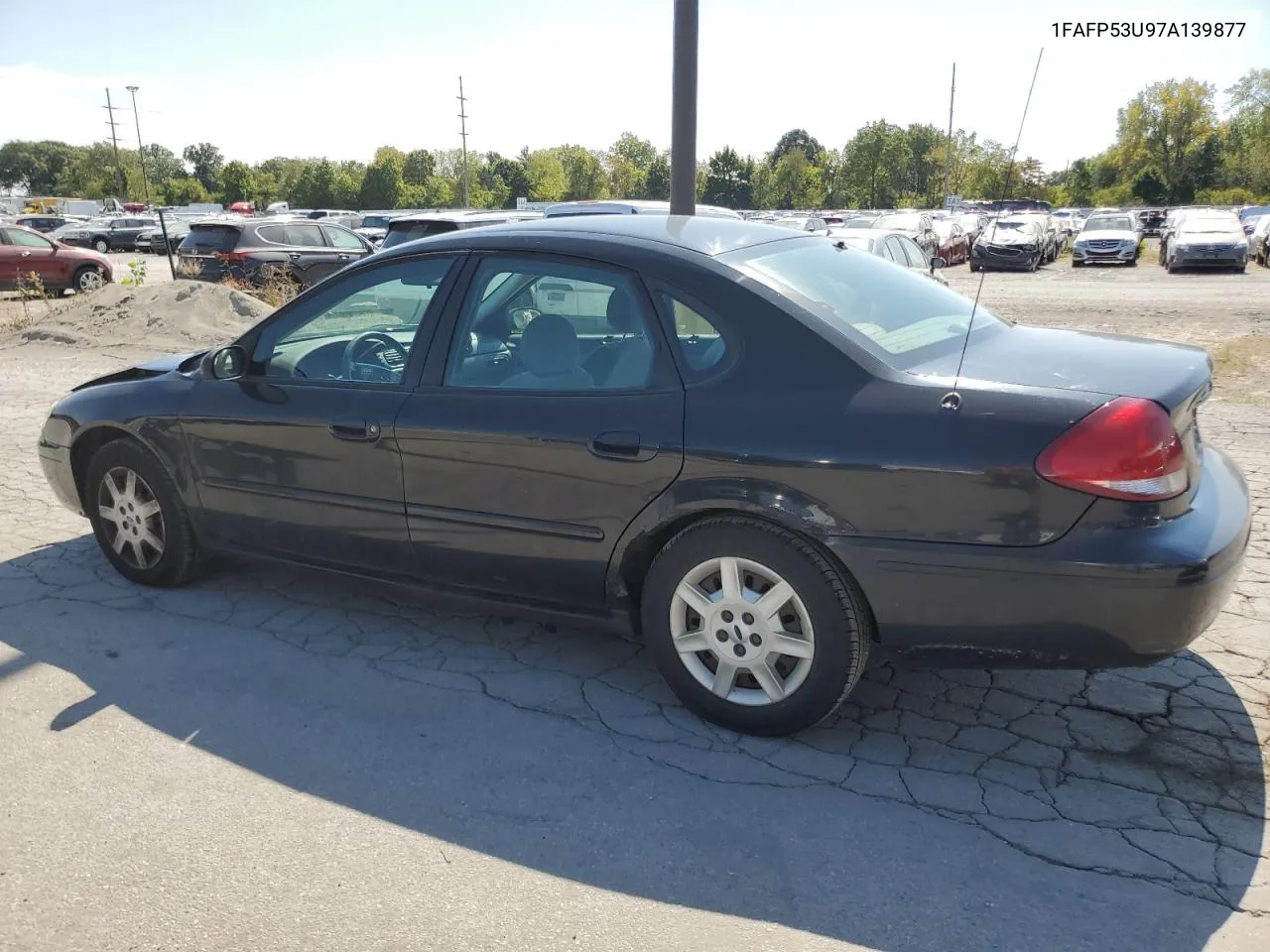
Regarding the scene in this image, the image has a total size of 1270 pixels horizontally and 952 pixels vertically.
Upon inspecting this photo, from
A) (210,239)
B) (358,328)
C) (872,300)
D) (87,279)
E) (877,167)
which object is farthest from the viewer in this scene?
(877,167)

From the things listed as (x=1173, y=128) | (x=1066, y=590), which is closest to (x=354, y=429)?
(x=1066, y=590)

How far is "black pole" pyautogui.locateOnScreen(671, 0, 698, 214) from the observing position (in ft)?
23.8

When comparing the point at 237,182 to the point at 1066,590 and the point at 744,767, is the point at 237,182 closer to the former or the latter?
the point at 744,767

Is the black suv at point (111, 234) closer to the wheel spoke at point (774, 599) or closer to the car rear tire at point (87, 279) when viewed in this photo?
the car rear tire at point (87, 279)

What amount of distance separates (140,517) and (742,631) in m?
3.04

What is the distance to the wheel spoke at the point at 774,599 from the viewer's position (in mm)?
3176

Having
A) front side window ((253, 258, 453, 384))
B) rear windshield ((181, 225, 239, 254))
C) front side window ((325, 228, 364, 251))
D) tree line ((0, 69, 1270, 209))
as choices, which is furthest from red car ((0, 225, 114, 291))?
tree line ((0, 69, 1270, 209))

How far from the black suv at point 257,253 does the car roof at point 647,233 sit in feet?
43.9

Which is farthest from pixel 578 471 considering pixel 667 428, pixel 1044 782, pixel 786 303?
pixel 1044 782

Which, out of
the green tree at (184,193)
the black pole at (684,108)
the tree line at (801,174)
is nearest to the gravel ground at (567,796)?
the black pole at (684,108)

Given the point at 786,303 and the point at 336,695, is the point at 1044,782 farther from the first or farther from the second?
the point at 336,695

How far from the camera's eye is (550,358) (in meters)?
3.69

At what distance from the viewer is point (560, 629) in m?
4.34

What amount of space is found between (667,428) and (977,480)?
98 centimetres
